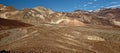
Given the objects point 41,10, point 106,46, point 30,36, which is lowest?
point 106,46

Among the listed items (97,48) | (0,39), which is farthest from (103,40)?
(0,39)

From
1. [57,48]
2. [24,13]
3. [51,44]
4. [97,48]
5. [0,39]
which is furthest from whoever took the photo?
[24,13]

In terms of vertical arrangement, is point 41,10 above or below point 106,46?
above

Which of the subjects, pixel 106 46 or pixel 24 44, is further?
pixel 106 46

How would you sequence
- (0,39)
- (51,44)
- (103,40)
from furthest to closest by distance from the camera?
(103,40), (0,39), (51,44)

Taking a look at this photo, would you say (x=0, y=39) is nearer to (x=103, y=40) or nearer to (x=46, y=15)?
(x=103, y=40)

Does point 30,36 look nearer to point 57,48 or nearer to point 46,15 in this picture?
point 57,48

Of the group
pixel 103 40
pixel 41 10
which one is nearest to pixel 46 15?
pixel 41 10

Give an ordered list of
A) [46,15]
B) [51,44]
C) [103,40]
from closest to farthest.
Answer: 1. [51,44]
2. [103,40]
3. [46,15]

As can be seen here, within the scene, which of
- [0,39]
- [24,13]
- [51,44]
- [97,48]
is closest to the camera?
[51,44]
